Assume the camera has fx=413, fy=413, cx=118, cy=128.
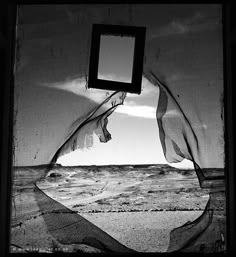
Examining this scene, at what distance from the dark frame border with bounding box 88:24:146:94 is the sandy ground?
68 cm

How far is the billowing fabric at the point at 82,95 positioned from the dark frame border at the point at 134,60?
0.03 metres

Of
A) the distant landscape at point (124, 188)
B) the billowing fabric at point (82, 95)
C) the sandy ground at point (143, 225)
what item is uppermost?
the billowing fabric at point (82, 95)

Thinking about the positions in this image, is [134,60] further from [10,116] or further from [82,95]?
[10,116]

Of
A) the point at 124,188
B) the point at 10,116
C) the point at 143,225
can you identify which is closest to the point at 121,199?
the point at 124,188

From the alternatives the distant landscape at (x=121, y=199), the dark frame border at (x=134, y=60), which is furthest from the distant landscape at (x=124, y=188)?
the dark frame border at (x=134, y=60)

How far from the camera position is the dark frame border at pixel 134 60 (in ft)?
7.48

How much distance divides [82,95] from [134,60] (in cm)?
35

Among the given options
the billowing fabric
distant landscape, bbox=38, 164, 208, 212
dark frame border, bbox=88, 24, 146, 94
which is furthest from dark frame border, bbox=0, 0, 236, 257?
dark frame border, bbox=88, 24, 146, 94

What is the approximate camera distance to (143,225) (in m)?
2.19

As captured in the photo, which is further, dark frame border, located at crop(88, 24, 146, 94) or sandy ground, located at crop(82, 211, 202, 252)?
dark frame border, located at crop(88, 24, 146, 94)

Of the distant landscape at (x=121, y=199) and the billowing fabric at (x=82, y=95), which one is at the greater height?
the billowing fabric at (x=82, y=95)

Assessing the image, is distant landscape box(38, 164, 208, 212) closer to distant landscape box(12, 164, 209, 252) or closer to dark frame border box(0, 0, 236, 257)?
distant landscape box(12, 164, 209, 252)

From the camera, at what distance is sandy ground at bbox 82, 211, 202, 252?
2176 millimetres

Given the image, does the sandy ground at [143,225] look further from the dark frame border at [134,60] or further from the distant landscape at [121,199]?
the dark frame border at [134,60]
